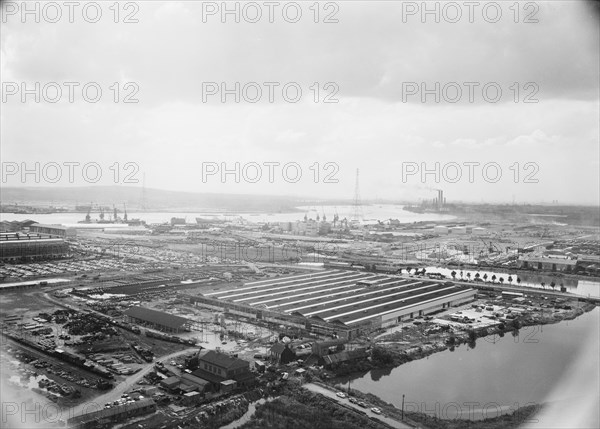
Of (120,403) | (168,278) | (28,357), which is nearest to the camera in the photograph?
(120,403)

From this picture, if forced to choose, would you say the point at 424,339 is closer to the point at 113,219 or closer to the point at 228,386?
the point at 228,386

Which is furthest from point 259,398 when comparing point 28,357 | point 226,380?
point 28,357

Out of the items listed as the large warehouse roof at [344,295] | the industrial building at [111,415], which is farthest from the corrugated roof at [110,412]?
the large warehouse roof at [344,295]

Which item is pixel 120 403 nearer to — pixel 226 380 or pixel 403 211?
pixel 226 380

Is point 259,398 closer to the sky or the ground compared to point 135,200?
closer to the ground

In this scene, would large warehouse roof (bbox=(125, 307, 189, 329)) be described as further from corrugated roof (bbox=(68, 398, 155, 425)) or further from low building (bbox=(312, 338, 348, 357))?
corrugated roof (bbox=(68, 398, 155, 425))

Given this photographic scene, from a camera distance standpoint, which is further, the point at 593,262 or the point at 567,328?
the point at 593,262

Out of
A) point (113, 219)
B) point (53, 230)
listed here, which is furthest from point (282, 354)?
point (113, 219)
